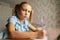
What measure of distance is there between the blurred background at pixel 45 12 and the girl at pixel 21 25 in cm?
4

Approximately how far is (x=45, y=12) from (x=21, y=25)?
0.58 feet

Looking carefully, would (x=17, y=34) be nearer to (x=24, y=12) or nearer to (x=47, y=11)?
(x=24, y=12)

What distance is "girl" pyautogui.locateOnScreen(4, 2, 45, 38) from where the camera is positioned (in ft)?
2.34

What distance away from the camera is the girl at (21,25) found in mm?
712

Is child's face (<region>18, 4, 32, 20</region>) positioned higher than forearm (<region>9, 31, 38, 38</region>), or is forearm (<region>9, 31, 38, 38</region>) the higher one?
child's face (<region>18, 4, 32, 20</region>)

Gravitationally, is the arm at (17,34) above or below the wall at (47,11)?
below

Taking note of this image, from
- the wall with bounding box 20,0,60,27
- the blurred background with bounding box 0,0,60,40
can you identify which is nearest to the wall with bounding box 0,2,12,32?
the blurred background with bounding box 0,0,60,40

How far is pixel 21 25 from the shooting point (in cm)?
76

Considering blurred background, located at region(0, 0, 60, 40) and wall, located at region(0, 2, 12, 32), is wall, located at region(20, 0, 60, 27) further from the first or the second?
wall, located at region(0, 2, 12, 32)

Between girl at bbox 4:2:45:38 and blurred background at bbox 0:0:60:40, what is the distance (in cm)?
4

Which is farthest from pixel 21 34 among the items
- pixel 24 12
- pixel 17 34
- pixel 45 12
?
pixel 45 12

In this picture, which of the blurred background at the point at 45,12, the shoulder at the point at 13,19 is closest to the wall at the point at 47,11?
the blurred background at the point at 45,12

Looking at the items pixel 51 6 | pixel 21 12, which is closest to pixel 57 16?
pixel 51 6

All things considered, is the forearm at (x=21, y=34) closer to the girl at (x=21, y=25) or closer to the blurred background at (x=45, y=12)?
the girl at (x=21, y=25)
